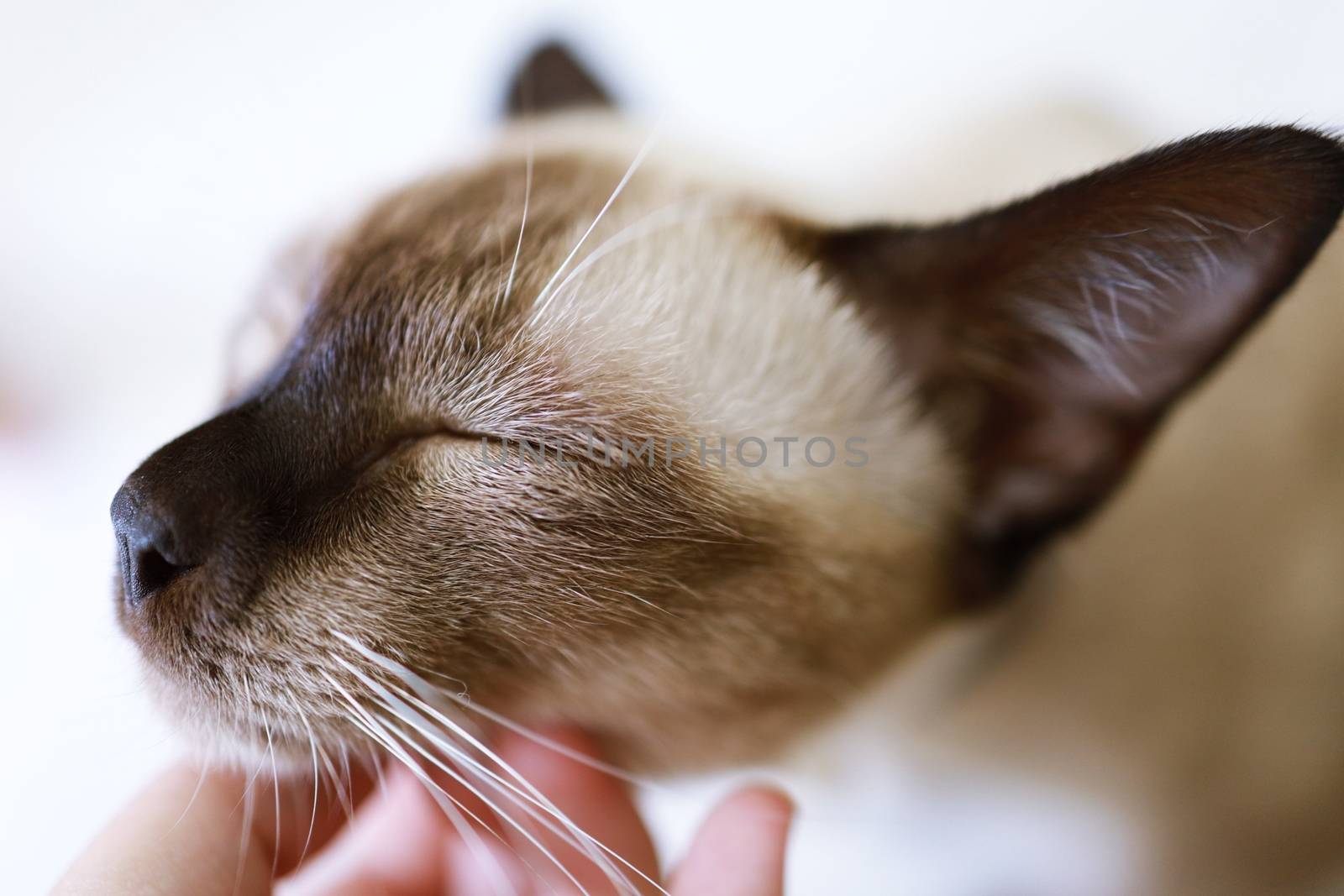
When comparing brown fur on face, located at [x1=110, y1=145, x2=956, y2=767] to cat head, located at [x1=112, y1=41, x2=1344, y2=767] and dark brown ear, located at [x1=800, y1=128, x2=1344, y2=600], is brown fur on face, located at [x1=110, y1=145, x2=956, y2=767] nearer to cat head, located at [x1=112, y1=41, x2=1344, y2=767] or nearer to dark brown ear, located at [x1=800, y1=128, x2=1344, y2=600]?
cat head, located at [x1=112, y1=41, x2=1344, y2=767]

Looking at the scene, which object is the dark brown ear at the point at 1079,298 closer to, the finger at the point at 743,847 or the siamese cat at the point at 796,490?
the siamese cat at the point at 796,490

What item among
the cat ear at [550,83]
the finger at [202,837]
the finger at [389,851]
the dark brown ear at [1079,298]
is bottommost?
the finger at [389,851]

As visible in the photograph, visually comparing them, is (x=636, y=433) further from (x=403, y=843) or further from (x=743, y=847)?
(x=403, y=843)

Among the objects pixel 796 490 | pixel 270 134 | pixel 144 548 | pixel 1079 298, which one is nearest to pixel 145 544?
pixel 144 548

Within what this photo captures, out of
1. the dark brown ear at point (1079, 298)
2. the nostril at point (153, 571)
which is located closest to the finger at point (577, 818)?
the nostril at point (153, 571)

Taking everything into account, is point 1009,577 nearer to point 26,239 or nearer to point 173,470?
point 173,470

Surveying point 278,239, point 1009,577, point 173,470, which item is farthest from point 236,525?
point 1009,577
